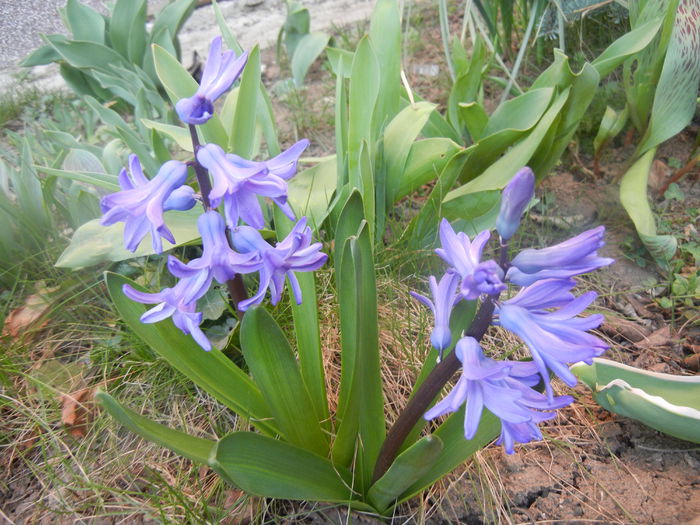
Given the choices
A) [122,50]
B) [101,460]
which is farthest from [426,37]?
[101,460]

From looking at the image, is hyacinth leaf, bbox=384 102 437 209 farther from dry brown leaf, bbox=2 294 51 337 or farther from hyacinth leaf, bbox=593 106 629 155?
dry brown leaf, bbox=2 294 51 337

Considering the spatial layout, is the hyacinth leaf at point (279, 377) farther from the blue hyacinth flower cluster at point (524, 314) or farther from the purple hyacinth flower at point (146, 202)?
the blue hyacinth flower cluster at point (524, 314)

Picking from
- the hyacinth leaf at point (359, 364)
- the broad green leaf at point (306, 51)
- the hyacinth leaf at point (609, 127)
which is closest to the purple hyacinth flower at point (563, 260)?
the hyacinth leaf at point (359, 364)

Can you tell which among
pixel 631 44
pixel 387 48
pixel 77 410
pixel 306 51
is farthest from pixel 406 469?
pixel 306 51

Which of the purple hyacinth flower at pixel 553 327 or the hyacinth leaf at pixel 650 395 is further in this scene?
the hyacinth leaf at pixel 650 395

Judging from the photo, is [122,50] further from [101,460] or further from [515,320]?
[515,320]

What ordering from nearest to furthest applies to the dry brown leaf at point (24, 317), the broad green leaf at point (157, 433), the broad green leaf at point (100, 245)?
1. the broad green leaf at point (157, 433)
2. the broad green leaf at point (100, 245)
3. the dry brown leaf at point (24, 317)

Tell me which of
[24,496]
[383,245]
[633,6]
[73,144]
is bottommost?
[24,496]

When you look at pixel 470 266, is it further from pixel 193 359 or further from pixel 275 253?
pixel 193 359
